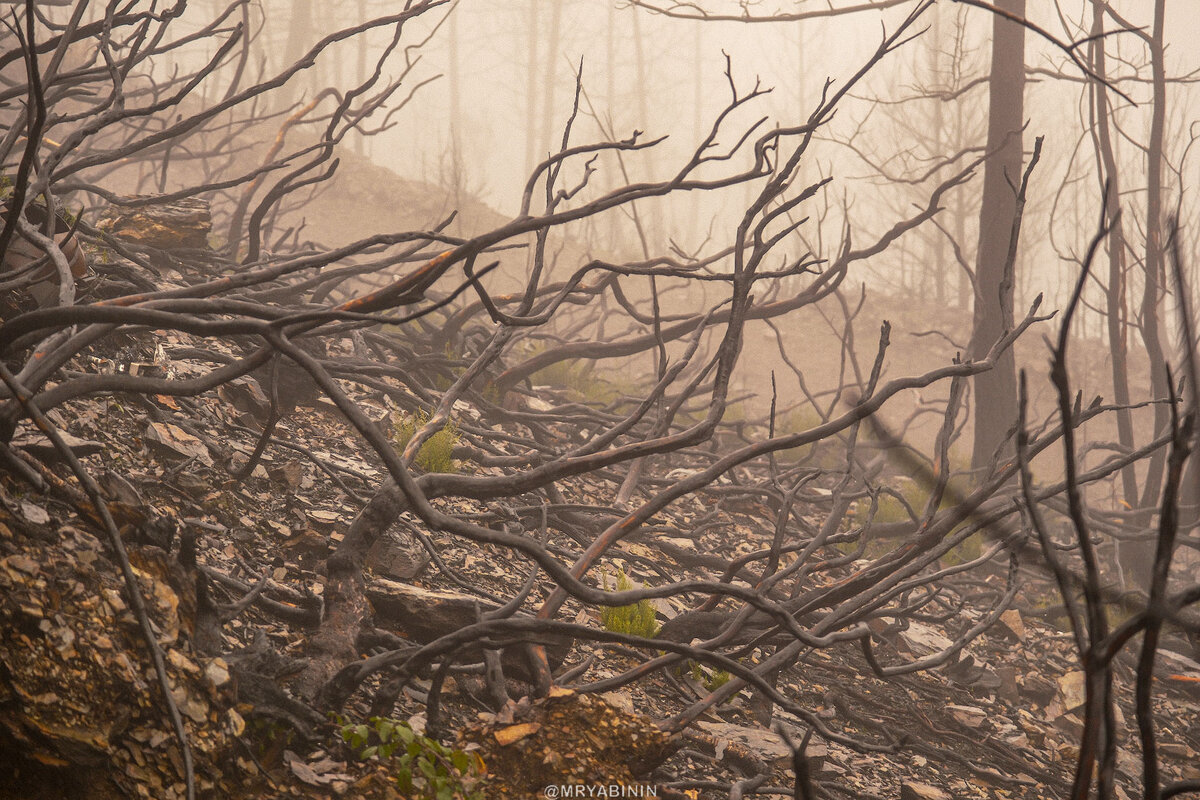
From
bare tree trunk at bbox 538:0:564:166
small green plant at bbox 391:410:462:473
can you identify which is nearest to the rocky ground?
small green plant at bbox 391:410:462:473

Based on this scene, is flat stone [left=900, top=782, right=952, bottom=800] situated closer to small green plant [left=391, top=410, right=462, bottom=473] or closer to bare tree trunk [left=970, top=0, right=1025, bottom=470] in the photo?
small green plant [left=391, top=410, right=462, bottom=473]

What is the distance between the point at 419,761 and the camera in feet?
4.17

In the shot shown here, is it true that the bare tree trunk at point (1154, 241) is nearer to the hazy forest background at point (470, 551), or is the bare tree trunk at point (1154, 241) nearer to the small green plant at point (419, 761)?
the hazy forest background at point (470, 551)

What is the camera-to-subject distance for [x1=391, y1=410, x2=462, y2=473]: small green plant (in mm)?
2957

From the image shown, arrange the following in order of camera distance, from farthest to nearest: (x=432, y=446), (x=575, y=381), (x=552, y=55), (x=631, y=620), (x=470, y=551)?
(x=552, y=55) → (x=575, y=381) → (x=432, y=446) → (x=470, y=551) → (x=631, y=620)

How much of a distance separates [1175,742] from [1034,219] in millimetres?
20781

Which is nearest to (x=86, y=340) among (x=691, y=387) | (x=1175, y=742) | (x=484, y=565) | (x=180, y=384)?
(x=180, y=384)

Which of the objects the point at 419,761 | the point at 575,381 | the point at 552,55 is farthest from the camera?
the point at 552,55

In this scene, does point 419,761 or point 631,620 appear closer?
point 419,761

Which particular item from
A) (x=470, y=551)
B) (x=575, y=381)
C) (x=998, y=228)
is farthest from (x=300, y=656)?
(x=998, y=228)

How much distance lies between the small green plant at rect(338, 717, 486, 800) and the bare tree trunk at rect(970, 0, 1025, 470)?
17.2 ft

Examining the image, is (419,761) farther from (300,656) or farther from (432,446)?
(432,446)

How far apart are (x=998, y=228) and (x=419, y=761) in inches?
244

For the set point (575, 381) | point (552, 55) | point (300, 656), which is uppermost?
point (552, 55)
